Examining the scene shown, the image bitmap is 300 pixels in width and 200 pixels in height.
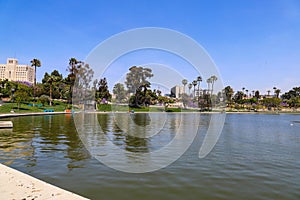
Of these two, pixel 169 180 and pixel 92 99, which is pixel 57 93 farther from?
pixel 169 180

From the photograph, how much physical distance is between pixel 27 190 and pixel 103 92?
298ft

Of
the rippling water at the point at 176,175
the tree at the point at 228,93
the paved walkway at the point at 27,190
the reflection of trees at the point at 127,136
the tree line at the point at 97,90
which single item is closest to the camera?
the paved walkway at the point at 27,190

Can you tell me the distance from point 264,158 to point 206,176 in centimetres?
575

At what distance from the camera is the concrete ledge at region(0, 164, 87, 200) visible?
6.04 meters

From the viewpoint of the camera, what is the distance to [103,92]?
95.9 meters

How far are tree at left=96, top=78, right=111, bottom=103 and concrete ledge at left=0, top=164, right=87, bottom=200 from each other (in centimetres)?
8637

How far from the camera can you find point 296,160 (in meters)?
13.6

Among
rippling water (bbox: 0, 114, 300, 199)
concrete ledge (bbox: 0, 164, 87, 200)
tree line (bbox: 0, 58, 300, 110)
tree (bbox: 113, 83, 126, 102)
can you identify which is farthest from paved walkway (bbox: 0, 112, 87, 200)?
tree (bbox: 113, 83, 126, 102)

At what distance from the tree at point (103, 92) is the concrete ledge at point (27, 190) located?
283 feet

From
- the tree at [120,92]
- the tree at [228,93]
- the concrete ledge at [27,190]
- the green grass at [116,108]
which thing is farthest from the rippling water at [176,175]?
the tree at [228,93]

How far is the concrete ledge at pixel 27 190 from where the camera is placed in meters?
6.04

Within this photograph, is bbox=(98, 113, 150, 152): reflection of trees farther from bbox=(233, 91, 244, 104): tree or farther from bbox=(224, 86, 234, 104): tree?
bbox=(233, 91, 244, 104): tree

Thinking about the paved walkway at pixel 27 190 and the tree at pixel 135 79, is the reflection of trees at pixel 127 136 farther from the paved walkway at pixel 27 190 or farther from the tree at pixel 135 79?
the tree at pixel 135 79

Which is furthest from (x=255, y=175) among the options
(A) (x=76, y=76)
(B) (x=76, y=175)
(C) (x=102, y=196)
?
(A) (x=76, y=76)
